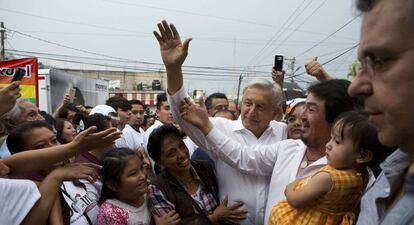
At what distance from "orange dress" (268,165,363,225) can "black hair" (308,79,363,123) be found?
37 centimetres

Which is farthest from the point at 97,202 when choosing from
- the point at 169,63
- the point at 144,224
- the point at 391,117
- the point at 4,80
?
the point at 4,80

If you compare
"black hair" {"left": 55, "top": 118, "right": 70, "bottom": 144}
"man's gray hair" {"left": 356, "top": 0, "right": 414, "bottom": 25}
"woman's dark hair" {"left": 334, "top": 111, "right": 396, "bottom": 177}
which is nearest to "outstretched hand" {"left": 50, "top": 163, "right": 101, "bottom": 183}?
"woman's dark hair" {"left": 334, "top": 111, "right": 396, "bottom": 177}

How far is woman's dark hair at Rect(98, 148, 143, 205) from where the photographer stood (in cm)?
240

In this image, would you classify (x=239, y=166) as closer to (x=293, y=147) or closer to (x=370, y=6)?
(x=293, y=147)

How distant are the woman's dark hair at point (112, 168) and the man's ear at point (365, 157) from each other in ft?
4.74

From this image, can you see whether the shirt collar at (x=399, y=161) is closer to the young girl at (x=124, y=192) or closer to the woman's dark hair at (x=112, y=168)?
the young girl at (x=124, y=192)

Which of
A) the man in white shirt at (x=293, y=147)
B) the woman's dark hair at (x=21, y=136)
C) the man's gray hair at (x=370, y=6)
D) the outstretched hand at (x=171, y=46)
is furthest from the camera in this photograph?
the woman's dark hair at (x=21, y=136)

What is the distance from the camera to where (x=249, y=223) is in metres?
2.47

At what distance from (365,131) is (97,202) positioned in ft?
5.84

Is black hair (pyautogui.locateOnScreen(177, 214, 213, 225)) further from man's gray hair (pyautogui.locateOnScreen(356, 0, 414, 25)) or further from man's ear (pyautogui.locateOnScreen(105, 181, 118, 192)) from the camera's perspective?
man's gray hair (pyautogui.locateOnScreen(356, 0, 414, 25))

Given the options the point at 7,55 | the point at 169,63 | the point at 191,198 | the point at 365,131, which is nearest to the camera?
the point at 365,131

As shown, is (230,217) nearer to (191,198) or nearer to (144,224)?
(191,198)

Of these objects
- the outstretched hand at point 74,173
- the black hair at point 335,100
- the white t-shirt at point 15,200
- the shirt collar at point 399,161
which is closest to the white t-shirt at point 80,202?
the outstretched hand at point 74,173

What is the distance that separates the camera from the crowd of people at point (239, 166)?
1.26 m
